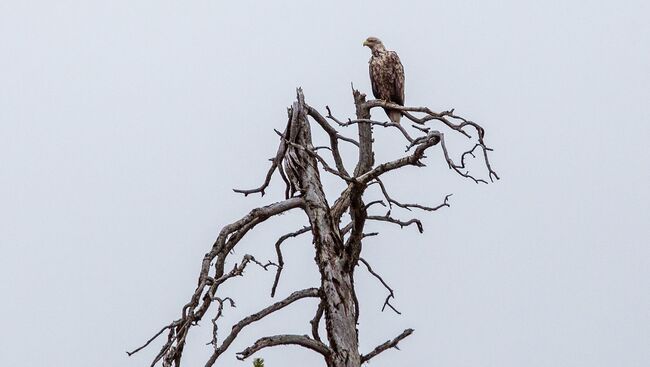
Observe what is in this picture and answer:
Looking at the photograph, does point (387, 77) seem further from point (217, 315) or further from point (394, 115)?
point (217, 315)

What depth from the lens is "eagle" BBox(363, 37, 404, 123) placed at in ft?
32.4

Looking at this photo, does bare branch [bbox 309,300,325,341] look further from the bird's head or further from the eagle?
the bird's head

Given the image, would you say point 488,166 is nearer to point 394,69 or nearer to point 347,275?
point 347,275

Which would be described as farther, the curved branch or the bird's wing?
the bird's wing

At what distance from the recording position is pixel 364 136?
7281 mm

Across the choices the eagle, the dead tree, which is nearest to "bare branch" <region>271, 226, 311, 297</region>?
the dead tree

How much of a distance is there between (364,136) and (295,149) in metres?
0.66

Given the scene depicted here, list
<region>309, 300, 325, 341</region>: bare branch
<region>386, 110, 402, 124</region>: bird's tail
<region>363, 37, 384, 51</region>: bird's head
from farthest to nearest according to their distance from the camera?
<region>363, 37, 384, 51</region>: bird's head
<region>386, 110, 402, 124</region>: bird's tail
<region>309, 300, 325, 341</region>: bare branch

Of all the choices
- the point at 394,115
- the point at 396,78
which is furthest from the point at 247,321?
the point at 396,78

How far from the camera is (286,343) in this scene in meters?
5.84

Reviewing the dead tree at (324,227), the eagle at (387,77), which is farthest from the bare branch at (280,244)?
the eagle at (387,77)

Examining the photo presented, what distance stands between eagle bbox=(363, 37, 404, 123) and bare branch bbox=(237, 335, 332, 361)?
4.32 metres

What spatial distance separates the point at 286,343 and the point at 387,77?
472cm

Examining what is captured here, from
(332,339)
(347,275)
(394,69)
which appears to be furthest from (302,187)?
(394,69)
